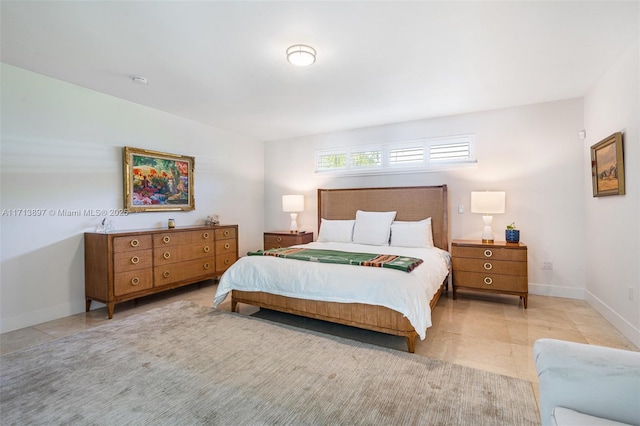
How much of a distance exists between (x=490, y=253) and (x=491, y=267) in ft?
0.56

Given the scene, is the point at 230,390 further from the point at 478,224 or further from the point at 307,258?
the point at 478,224

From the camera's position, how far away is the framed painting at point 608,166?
2773 mm

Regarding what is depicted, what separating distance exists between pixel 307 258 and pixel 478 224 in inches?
106

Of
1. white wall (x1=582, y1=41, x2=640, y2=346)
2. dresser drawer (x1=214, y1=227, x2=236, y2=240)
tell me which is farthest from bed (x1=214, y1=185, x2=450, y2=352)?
white wall (x1=582, y1=41, x2=640, y2=346)

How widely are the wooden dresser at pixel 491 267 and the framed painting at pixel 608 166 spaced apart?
3.17 feet

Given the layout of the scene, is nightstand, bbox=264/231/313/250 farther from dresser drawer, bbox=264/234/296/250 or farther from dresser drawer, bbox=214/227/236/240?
dresser drawer, bbox=214/227/236/240

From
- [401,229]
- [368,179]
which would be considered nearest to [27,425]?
[401,229]

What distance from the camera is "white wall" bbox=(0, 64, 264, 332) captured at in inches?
117

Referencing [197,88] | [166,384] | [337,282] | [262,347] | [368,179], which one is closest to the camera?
[166,384]

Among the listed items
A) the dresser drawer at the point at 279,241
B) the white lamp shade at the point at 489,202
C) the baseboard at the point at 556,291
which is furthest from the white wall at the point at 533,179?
the dresser drawer at the point at 279,241

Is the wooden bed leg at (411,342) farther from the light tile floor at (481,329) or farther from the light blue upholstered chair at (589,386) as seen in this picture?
the light blue upholstered chair at (589,386)

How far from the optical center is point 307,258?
315 centimetres

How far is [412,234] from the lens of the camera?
4086mm

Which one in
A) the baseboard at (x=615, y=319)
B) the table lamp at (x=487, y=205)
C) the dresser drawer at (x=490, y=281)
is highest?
the table lamp at (x=487, y=205)
